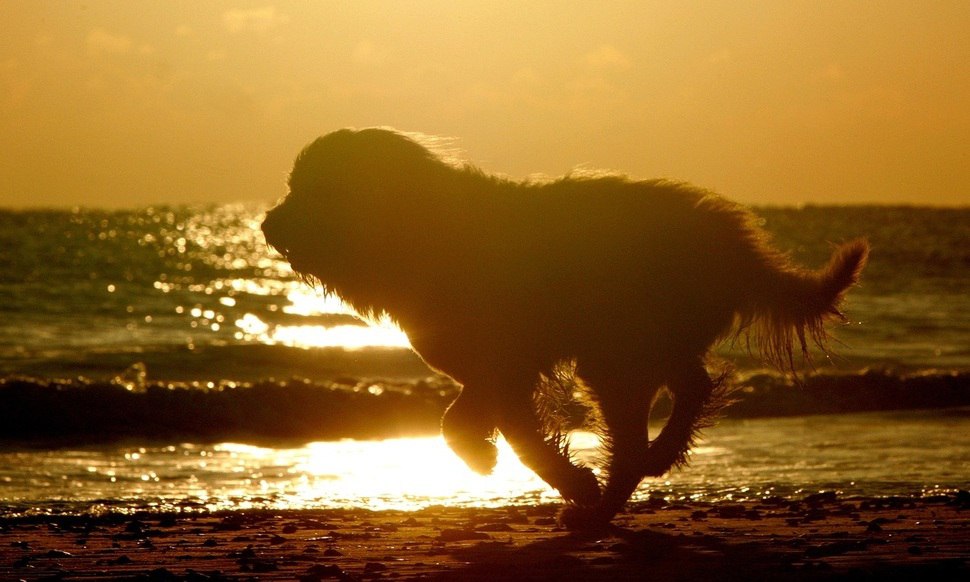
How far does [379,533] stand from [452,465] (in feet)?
11.8

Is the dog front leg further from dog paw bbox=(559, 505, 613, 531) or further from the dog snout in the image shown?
the dog snout

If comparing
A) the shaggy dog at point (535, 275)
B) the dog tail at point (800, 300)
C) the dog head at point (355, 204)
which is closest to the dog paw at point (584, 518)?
the shaggy dog at point (535, 275)

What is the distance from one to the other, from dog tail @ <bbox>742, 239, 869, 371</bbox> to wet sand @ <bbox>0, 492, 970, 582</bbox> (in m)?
1.02

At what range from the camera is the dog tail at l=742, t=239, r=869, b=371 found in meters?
7.07

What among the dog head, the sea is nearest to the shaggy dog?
the dog head

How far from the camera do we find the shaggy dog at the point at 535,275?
6742 millimetres

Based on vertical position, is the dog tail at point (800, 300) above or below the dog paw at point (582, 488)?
above

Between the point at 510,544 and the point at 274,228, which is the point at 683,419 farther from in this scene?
the point at 274,228

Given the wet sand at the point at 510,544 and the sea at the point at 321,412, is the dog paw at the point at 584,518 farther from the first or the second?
the sea at the point at 321,412

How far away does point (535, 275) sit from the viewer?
6.80m

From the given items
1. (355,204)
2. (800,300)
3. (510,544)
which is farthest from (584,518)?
(355,204)

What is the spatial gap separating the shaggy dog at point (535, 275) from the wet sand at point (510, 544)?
1.82ft

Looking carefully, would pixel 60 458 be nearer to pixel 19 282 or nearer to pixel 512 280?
pixel 512 280

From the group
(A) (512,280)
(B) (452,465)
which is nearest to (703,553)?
(A) (512,280)
